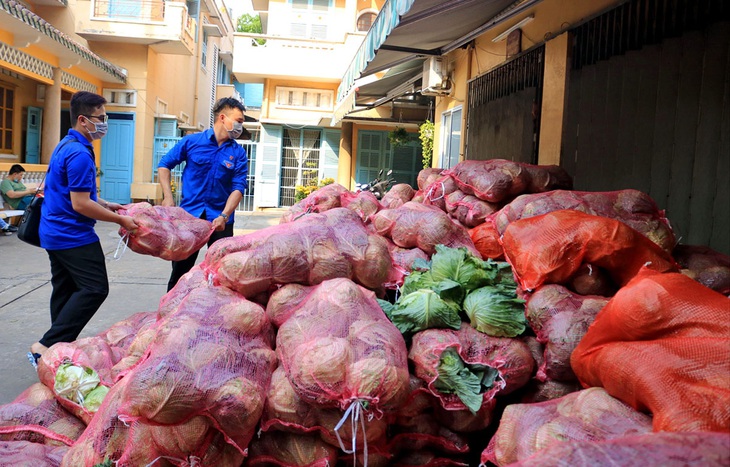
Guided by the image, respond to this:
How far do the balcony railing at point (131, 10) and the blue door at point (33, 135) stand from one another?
3.72 metres

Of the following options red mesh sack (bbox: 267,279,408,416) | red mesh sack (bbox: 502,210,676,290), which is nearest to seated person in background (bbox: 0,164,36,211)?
red mesh sack (bbox: 267,279,408,416)

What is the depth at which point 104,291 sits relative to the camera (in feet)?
13.6

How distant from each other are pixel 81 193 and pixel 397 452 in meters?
2.73

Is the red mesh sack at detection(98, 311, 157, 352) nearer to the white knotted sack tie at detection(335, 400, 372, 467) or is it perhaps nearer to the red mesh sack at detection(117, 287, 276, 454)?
the red mesh sack at detection(117, 287, 276, 454)

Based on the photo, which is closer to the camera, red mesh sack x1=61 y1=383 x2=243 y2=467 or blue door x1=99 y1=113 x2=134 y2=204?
red mesh sack x1=61 y1=383 x2=243 y2=467

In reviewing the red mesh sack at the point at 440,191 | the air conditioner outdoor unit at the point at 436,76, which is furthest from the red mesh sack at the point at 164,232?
the air conditioner outdoor unit at the point at 436,76

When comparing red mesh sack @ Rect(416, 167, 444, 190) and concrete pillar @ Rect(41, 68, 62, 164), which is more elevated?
concrete pillar @ Rect(41, 68, 62, 164)

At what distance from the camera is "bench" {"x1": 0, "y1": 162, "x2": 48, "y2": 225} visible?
11.9m

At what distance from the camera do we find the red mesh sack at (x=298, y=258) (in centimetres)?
290

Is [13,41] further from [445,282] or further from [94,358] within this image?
[445,282]

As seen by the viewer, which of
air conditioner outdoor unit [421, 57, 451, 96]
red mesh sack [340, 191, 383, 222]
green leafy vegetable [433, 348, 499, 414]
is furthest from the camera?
air conditioner outdoor unit [421, 57, 451, 96]

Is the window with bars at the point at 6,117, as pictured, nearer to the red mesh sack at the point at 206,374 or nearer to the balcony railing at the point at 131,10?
the balcony railing at the point at 131,10

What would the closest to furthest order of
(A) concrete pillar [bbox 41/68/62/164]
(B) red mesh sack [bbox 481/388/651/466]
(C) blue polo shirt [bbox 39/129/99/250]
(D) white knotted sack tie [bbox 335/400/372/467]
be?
(B) red mesh sack [bbox 481/388/651/466]
(D) white knotted sack tie [bbox 335/400/372/467]
(C) blue polo shirt [bbox 39/129/99/250]
(A) concrete pillar [bbox 41/68/62/164]

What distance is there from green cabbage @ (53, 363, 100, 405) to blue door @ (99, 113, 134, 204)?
16.3m
